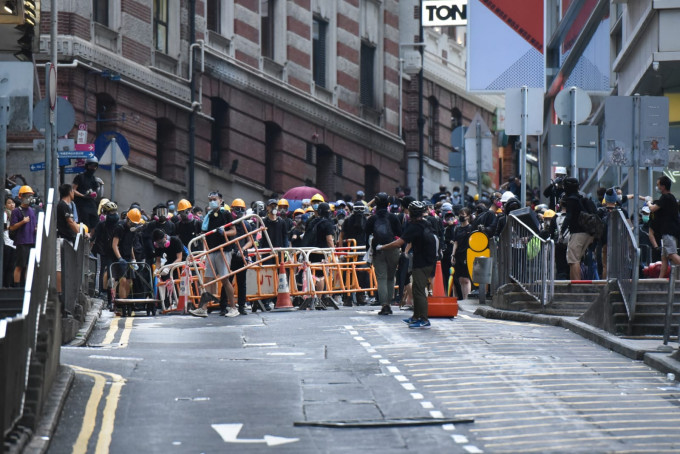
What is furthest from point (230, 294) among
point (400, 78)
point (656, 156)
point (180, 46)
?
point (400, 78)

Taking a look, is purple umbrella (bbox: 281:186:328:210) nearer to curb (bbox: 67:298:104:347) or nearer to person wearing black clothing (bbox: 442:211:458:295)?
person wearing black clothing (bbox: 442:211:458:295)

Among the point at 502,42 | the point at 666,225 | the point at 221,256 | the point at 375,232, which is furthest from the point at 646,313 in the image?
the point at 502,42

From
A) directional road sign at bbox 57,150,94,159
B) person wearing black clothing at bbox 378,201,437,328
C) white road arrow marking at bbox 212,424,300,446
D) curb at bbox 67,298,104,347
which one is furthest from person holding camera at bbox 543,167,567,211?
white road arrow marking at bbox 212,424,300,446

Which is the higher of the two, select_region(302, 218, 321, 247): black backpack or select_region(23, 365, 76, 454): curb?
select_region(302, 218, 321, 247): black backpack

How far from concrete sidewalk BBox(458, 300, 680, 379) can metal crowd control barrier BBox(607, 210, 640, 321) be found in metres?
0.58

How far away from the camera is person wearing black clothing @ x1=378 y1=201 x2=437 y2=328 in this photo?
73.2 feet

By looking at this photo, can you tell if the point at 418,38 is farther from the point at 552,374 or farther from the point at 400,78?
the point at 552,374

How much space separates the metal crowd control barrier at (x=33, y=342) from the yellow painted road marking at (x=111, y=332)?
394 centimetres

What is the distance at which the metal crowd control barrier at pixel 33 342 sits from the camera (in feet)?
37.6

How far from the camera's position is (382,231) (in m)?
25.7

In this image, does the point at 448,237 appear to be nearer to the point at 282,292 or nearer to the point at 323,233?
the point at 323,233

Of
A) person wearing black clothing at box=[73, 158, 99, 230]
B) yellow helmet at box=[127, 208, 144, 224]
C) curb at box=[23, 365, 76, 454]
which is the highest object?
person wearing black clothing at box=[73, 158, 99, 230]

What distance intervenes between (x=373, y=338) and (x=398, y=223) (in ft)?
16.6

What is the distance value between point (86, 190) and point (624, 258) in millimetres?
9596
